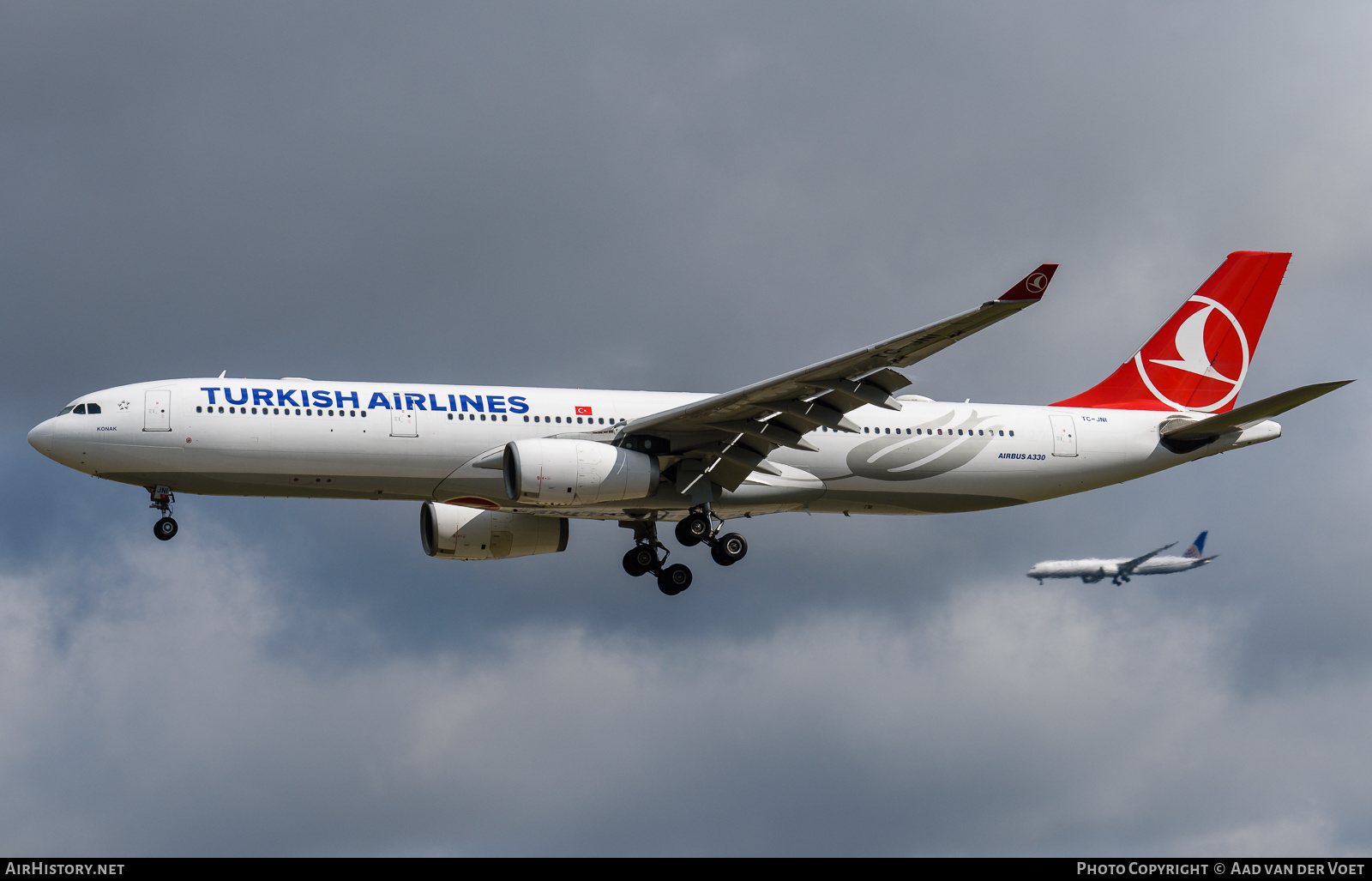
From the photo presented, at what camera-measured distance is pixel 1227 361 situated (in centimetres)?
4816

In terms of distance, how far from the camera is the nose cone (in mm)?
38969

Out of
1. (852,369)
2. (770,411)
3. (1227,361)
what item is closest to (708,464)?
(770,411)

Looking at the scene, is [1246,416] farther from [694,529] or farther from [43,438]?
[43,438]

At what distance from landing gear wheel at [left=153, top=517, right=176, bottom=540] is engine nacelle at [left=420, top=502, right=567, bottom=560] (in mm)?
7862

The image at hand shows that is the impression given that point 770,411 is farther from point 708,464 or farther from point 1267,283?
point 1267,283

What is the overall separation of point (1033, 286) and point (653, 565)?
688 inches

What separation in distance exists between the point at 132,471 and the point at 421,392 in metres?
7.44

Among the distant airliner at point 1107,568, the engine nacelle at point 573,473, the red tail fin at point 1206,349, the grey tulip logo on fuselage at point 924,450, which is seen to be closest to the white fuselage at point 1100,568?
the distant airliner at point 1107,568

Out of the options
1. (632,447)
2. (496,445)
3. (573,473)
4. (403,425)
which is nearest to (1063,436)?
(632,447)

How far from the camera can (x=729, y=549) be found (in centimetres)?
4238

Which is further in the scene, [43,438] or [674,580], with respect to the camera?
[674,580]

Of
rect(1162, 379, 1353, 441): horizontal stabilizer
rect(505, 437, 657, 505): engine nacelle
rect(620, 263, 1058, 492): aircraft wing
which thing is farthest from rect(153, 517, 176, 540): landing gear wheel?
rect(1162, 379, 1353, 441): horizontal stabilizer

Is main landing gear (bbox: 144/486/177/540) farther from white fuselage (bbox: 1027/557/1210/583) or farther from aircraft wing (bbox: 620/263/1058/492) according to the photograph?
white fuselage (bbox: 1027/557/1210/583)
